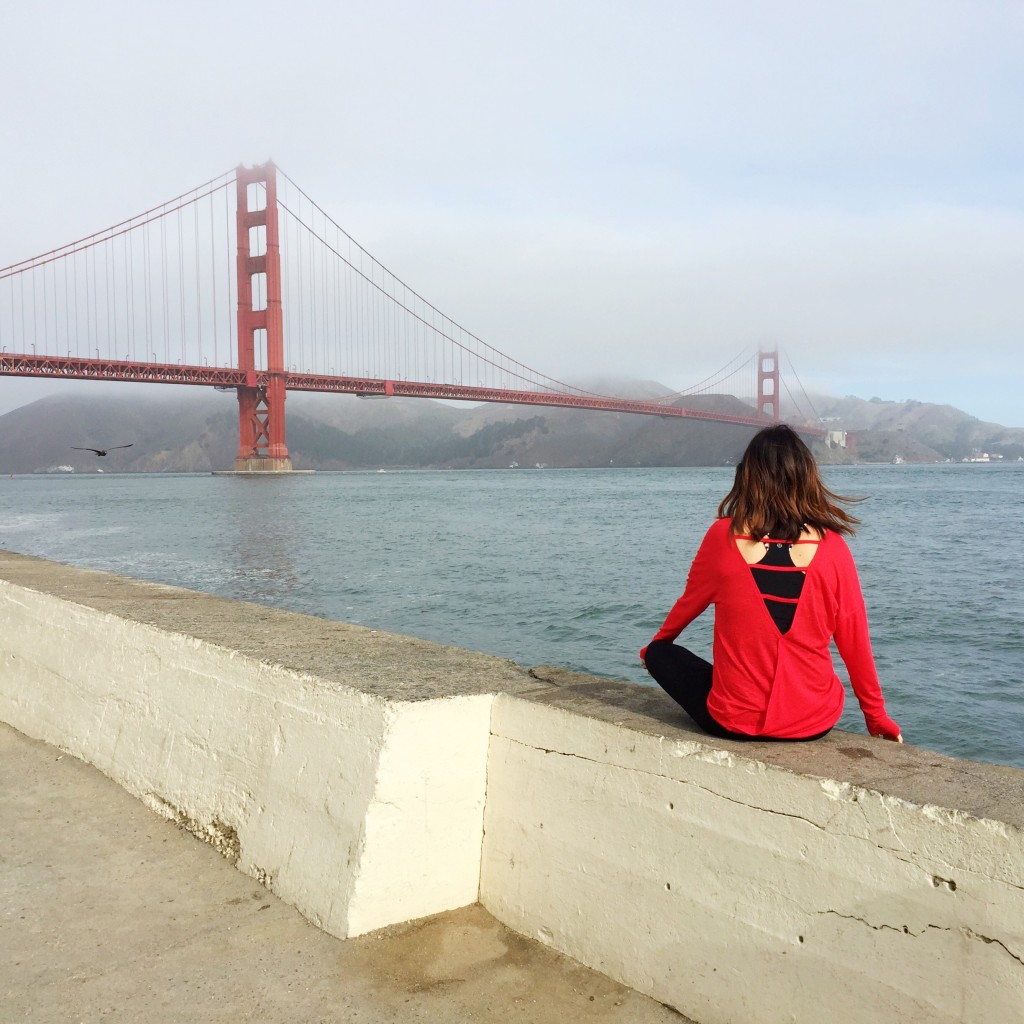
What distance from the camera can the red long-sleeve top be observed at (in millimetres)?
1470

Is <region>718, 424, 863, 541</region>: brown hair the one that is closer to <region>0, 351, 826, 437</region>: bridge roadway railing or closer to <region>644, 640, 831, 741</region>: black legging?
<region>644, 640, 831, 741</region>: black legging

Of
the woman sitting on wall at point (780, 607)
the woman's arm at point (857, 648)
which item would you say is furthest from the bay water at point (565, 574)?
the woman sitting on wall at point (780, 607)

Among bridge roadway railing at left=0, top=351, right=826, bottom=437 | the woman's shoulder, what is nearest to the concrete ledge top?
the woman's shoulder

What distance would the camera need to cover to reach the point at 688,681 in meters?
1.61

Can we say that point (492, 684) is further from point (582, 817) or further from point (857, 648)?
point (857, 648)

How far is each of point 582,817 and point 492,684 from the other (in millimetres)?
328

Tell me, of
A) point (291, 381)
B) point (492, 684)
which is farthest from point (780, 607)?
point (291, 381)

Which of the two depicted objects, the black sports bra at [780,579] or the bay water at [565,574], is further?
the bay water at [565,574]

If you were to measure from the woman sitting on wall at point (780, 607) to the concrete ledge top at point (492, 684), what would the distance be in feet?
0.16

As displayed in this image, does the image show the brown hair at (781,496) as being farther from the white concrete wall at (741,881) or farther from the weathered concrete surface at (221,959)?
the weathered concrete surface at (221,959)

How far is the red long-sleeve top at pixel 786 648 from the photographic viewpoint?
1.47 m

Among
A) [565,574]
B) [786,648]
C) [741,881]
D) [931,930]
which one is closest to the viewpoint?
A: [931,930]

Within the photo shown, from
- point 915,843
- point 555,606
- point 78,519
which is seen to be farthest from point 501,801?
point 78,519

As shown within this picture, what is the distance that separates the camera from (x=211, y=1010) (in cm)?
141
